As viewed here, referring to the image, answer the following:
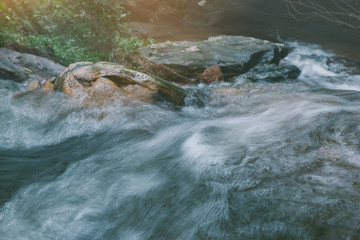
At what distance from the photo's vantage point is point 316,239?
1.76 metres

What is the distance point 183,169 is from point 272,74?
402 cm

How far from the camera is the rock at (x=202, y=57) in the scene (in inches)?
250

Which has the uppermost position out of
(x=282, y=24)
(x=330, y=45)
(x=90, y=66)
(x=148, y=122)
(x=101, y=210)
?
(x=282, y=24)

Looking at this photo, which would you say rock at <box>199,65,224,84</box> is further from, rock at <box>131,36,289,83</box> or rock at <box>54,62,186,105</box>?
rock at <box>54,62,186,105</box>

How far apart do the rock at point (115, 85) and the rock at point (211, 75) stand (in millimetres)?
1737

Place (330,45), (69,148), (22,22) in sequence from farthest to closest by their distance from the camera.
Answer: (330,45) → (22,22) → (69,148)

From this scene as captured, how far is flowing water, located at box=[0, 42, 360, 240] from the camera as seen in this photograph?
2104 millimetres

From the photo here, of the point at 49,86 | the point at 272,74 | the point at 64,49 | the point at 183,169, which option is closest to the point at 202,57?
the point at 272,74

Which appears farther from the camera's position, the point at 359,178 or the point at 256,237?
the point at 359,178

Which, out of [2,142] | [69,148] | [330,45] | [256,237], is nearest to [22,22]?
[2,142]

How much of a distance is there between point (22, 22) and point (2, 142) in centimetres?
634

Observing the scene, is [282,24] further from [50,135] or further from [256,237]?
[256,237]

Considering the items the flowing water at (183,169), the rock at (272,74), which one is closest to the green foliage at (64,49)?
the flowing water at (183,169)

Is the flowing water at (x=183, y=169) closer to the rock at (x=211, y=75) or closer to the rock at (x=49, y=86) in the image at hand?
the rock at (x=49, y=86)
